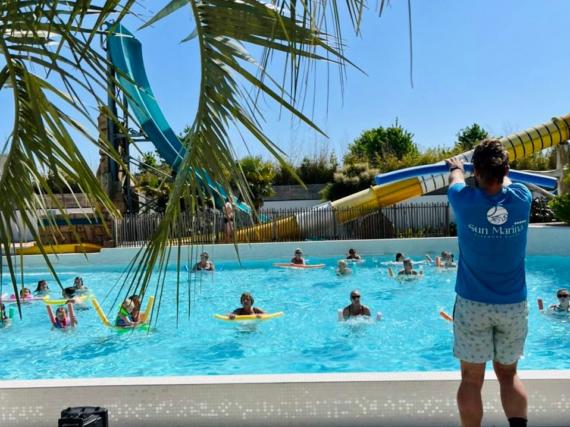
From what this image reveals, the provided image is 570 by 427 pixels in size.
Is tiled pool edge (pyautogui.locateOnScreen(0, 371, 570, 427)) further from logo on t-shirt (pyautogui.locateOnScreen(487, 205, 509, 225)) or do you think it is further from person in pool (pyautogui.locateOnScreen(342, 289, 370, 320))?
person in pool (pyautogui.locateOnScreen(342, 289, 370, 320))

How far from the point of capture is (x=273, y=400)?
128 inches

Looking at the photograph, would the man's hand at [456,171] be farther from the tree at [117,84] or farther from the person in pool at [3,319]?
the person in pool at [3,319]

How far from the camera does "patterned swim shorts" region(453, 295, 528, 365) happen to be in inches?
95.6

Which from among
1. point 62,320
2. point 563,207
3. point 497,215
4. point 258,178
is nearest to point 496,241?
point 497,215

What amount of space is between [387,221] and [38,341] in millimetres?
13380

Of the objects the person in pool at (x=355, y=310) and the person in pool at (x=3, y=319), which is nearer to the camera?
the person in pool at (x=355, y=310)

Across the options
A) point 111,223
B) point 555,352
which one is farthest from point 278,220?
point 555,352

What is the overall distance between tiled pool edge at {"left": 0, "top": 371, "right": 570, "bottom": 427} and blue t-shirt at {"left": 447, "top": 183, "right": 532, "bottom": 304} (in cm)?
97

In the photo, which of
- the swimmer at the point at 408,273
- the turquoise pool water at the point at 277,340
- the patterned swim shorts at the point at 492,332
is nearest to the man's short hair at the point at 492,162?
the patterned swim shorts at the point at 492,332

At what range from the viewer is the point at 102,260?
55.7 feet

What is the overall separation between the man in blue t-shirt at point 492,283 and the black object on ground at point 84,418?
70.0 inches

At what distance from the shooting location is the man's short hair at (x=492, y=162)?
2420 mm

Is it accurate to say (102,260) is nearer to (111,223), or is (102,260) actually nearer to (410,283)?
(111,223)

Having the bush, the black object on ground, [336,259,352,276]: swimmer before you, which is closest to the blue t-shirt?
the black object on ground
